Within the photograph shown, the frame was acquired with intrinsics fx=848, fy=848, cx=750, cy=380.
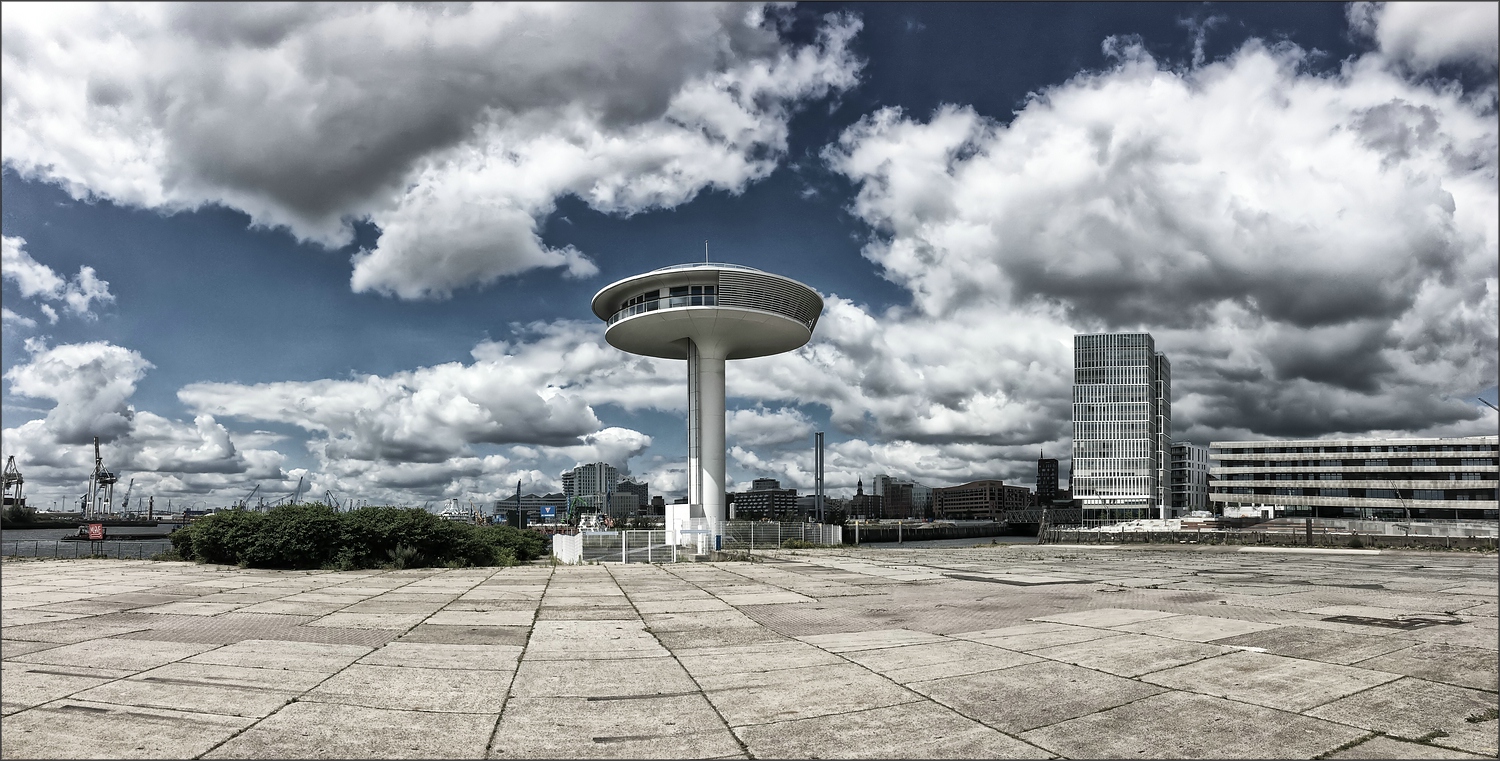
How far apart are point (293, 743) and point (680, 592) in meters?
13.7

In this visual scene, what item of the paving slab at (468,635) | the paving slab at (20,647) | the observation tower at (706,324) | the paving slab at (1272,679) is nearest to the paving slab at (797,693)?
the paving slab at (1272,679)

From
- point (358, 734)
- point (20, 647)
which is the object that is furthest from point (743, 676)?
point (20, 647)

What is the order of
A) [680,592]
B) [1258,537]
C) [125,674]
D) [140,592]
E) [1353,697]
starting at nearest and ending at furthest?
[1353,697] < [125,674] < [140,592] < [680,592] < [1258,537]

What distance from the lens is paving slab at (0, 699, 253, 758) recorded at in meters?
6.86

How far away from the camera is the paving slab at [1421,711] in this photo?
25.2 ft

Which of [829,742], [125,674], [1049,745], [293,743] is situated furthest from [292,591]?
[1049,745]

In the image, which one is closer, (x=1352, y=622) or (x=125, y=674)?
(x=125, y=674)

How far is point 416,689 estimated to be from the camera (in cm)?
930

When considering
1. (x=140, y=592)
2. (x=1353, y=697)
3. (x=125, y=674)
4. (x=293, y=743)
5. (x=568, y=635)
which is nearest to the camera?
(x=293, y=743)

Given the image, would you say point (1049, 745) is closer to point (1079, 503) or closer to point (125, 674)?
point (125, 674)

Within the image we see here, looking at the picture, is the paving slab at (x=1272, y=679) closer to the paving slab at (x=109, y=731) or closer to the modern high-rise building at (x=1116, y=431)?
the paving slab at (x=109, y=731)

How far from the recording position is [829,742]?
7605 millimetres

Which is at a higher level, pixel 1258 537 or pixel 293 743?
pixel 293 743

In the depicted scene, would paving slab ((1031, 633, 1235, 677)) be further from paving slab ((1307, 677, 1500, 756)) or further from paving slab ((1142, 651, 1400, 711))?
paving slab ((1307, 677, 1500, 756))
